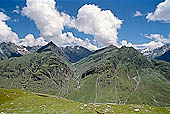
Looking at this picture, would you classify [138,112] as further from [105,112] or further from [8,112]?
[8,112]

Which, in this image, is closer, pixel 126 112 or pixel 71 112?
pixel 71 112

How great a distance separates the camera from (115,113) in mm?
44906

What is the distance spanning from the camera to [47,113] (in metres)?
40.0

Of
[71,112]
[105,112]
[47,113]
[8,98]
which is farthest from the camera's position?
[8,98]

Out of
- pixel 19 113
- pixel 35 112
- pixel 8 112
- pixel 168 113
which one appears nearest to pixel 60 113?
pixel 35 112

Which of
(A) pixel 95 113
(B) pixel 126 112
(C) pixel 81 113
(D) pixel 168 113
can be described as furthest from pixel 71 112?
(D) pixel 168 113

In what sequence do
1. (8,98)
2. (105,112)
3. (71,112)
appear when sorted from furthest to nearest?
1. (8,98)
2. (105,112)
3. (71,112)

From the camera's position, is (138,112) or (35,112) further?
(138,112)

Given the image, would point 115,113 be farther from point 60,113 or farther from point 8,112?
point 8,112

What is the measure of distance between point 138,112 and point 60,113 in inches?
749

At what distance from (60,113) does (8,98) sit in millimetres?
28469

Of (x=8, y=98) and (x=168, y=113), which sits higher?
(x=8, y=98)

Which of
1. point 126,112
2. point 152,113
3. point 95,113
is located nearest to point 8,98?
point 95,113

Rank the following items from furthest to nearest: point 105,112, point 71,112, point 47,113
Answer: point 105,112
point 71,112
point 47,113
